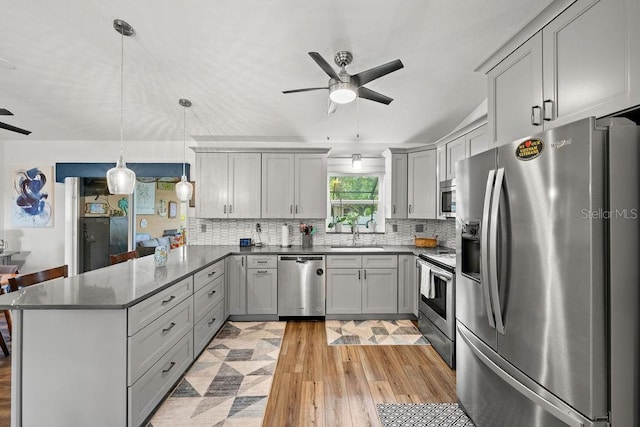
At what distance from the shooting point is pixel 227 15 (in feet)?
7.18

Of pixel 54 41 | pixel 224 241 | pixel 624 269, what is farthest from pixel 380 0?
pixel 224 241

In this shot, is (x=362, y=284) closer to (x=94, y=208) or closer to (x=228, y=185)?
(x=228, y=185)

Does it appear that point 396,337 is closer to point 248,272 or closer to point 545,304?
point 248,272

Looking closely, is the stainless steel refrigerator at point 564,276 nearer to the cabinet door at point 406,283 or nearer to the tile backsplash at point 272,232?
the cabinet door at point 406,283

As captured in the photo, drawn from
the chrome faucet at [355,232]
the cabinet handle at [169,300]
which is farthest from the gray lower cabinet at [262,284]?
the cabinet handle at [169,300]

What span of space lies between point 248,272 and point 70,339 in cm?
221

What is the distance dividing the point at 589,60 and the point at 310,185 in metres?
3.14

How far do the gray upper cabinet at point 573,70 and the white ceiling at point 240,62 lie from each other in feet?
1.70

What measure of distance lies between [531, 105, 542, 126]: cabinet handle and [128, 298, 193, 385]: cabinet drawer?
2.61 metres

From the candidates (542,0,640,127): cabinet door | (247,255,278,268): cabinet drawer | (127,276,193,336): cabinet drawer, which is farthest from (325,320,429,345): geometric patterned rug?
(542,0,640,127): cabinet door

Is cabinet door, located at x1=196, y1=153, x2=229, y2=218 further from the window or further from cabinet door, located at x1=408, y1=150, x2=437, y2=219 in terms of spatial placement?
cabinet door, located at x1=408, y1=150, x2=437, y2=219

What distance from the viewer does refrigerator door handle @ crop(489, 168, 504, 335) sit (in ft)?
4.92

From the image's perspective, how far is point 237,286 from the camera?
3.78m

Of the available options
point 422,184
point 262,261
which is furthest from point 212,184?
point 422,184
